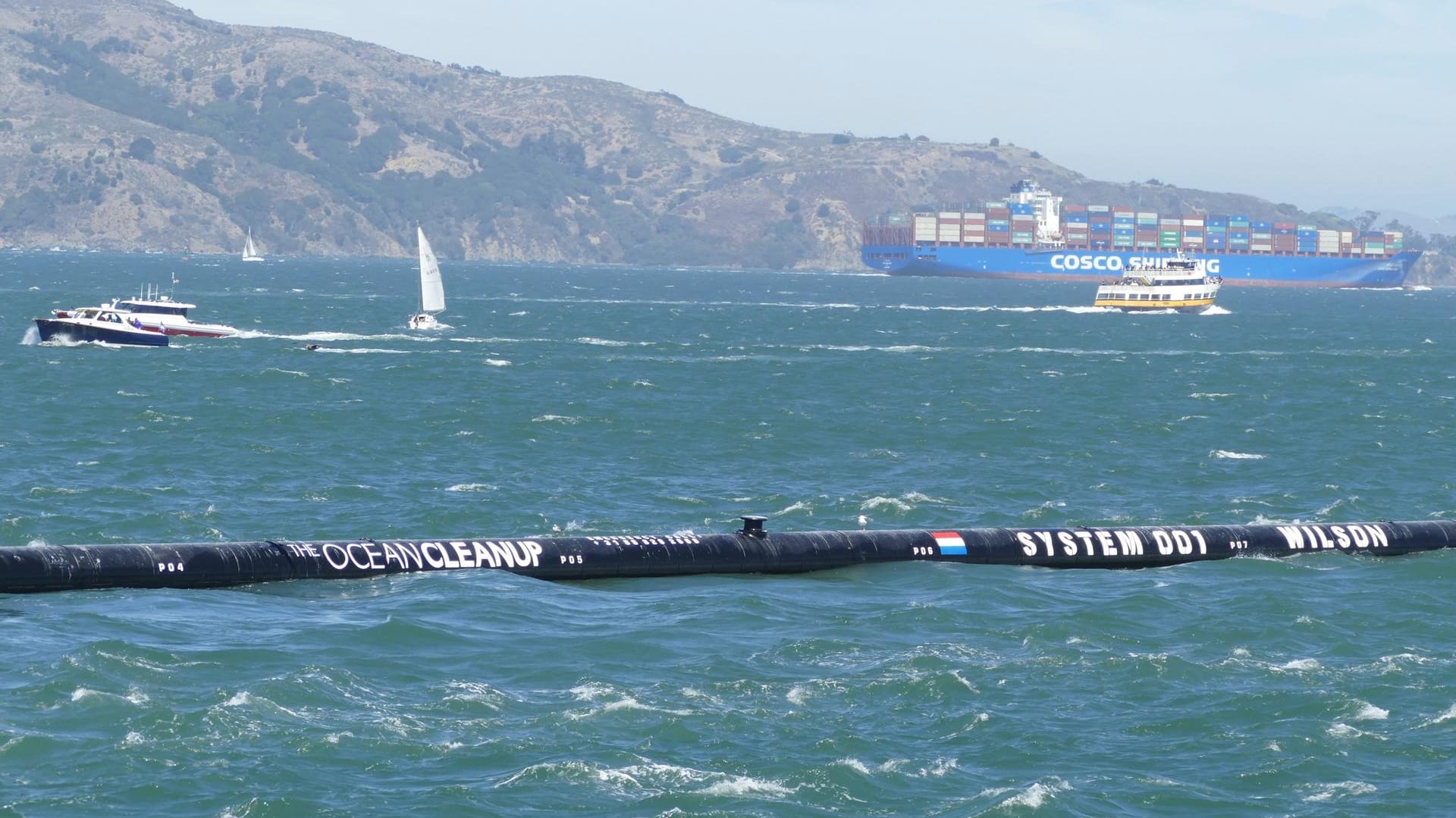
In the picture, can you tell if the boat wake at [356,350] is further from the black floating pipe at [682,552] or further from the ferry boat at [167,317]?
the black floating pipe at [682,552]

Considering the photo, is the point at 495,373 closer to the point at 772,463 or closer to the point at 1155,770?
the point at 772,463

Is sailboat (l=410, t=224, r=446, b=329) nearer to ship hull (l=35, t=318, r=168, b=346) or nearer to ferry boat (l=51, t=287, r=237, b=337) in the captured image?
ferry boat (l=51, t=287, r=237, b=337)

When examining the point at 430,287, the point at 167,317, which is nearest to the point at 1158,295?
the point at 430,287

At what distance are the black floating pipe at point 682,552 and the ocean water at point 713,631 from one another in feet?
2.14

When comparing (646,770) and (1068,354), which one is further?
(1068,354)

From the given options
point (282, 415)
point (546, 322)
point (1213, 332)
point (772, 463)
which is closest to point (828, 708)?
point (772, 463)

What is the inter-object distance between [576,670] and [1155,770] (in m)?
10.1

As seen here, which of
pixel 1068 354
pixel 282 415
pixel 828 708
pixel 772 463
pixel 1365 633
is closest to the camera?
pixel 828 708

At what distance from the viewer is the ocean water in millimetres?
25422

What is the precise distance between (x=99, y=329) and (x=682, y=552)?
73671 mm

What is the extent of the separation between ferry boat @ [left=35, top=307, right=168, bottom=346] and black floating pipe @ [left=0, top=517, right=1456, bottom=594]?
70.3 metres

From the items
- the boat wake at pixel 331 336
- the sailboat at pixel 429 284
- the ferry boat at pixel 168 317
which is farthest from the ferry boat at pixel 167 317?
the sailboat at pixel 429 284

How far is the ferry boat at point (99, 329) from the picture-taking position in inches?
4119

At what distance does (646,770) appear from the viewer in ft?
84.2
